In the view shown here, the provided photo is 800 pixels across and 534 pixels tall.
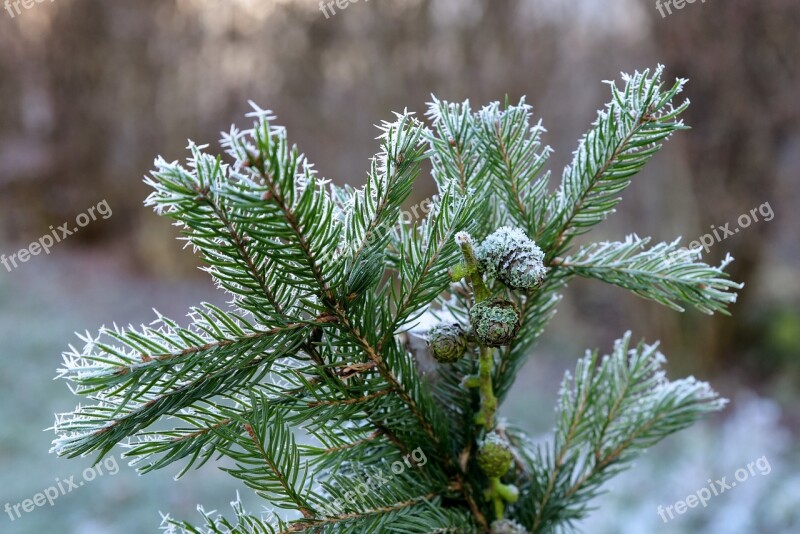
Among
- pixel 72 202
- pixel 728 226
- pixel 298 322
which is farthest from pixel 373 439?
pixel 72 202

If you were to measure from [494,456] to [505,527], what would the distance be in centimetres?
6

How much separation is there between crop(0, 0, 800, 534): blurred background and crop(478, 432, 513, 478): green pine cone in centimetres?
179

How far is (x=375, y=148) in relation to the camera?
4.70 meters

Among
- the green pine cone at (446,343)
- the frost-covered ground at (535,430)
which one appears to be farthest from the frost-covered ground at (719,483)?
the green pine cone at (446,343)

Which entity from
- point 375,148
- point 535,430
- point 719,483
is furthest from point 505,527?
point 375,148

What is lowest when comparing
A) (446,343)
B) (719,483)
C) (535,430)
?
(719,483)

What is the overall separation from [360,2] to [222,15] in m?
1.28

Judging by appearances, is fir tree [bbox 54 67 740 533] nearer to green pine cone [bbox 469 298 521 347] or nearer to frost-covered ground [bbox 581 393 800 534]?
green pine cone [bbox 469 298 521 347]

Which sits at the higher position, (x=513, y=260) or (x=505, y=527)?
(x=513, y=260)

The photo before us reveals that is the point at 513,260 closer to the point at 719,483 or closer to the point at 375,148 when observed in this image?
the point at 719,483

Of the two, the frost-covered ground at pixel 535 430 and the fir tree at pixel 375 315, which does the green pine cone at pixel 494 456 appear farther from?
the frost-covered ground at pixel 535 430

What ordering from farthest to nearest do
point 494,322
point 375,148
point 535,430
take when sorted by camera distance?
1. point 375,148
2. point 535,430
3. point 494,322

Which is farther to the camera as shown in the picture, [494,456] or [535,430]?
[535,430]

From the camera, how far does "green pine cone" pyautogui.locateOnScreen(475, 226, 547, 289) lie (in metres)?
0.39
